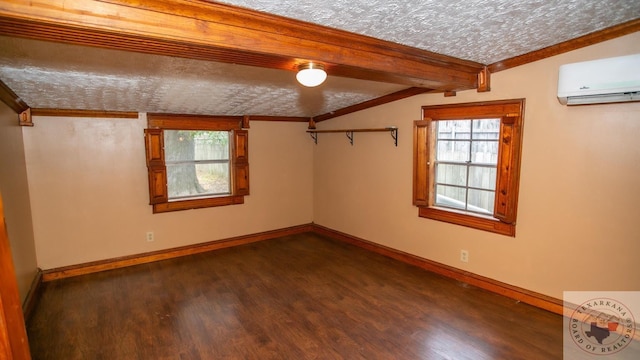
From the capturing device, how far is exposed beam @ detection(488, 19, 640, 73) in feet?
7.25

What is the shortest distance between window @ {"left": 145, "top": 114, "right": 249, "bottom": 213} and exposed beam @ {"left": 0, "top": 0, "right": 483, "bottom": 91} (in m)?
2.55

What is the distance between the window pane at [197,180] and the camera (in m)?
4.25

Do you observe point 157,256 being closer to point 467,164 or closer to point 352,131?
point 352,131

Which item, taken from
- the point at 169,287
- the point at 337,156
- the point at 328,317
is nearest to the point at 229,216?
the point at 169,287

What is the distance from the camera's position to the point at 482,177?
3219 millimetres

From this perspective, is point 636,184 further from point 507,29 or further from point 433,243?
point 433,243

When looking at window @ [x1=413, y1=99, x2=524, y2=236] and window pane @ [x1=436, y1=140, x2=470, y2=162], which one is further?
window pane @ [x1=436, y1=140, x2=470, y2=162]

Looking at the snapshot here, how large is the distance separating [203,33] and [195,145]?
3.04 meters

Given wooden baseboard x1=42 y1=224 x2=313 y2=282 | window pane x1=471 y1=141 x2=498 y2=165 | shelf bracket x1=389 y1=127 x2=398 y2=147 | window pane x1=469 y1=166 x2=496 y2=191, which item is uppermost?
shelf bracket x1=389 y1=127 x2=398 y2=147

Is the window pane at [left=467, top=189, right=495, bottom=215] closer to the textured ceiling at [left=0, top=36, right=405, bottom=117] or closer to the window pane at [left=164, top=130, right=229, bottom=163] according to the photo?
the textured ceiling at [left=0, top=36, right=405, bottom=117]

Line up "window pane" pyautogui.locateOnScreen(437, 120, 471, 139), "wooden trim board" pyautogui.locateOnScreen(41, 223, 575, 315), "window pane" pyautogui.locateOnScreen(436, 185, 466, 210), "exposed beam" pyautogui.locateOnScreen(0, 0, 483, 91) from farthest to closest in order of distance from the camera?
"window pane" pyautogui.locateOnScreen(436, 185, 466, 210), "window pane" pyautogui.locateOnScreen(437, 120, 471, 139), "wooden trim board" pyautogui.locateOnScreen(41, 223, 575, 315), "exposed beam" pyautogui.locateOnScreen(0, 0, 483, 91)

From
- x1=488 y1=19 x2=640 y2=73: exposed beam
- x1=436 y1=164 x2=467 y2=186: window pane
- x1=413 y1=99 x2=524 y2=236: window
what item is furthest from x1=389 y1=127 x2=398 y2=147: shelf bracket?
x1=488 y1=19 x2=640 y2=73: exposed beam

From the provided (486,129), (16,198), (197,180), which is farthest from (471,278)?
(16,198)

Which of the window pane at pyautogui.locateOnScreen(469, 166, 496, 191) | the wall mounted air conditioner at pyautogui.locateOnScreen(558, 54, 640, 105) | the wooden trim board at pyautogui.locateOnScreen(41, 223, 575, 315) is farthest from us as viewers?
the window pane at pyautogui.locateOnScreen(469, 166, 496, 191)
